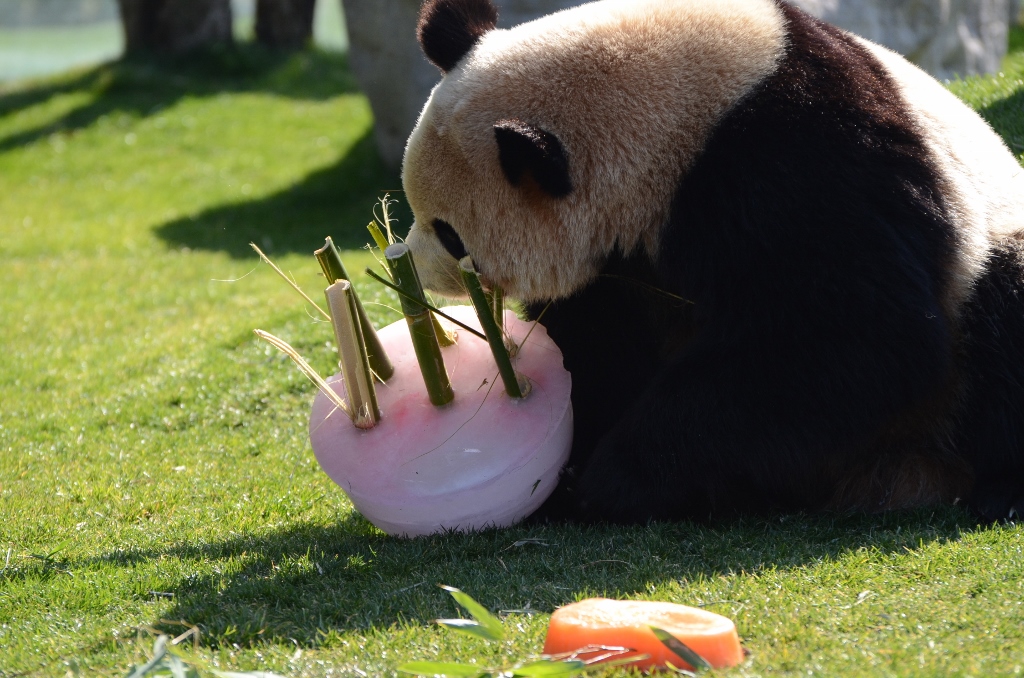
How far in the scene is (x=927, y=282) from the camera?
117 inches

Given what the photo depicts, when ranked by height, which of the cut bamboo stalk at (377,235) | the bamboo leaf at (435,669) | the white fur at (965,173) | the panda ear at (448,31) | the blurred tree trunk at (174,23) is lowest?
the blurred tree trunk at (174,23)

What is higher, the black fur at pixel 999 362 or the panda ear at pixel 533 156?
the panda ear at pixel 533 156

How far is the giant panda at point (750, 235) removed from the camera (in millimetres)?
2943

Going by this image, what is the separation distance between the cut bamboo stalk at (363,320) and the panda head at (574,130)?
1.05ft

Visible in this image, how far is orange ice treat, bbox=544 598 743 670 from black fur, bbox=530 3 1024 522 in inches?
34.4

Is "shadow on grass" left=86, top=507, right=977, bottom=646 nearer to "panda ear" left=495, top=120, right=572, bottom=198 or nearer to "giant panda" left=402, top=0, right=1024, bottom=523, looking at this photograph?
"giant panda" left=402, top=0, right=1024, bottom=523

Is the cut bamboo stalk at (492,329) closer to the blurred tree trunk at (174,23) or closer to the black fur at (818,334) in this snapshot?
the black fur at (818,334)

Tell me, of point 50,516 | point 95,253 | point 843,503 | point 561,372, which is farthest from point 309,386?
point 95,253

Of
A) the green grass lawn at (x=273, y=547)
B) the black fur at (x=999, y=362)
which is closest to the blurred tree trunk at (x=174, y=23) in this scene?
the green grass lawn at (x=273, y=547)

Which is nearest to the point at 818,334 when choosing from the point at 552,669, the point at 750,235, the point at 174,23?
the point at 750,235

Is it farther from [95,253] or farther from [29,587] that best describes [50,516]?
[95,253]

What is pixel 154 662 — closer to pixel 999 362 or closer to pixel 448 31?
pixel 448 31

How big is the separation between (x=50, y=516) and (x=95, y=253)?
587 cm

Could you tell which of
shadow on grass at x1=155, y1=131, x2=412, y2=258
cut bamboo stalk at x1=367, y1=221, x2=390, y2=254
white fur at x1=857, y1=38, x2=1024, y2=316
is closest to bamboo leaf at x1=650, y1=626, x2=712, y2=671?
white fur at x1=857, y1=38, x2=1024, y2=316
